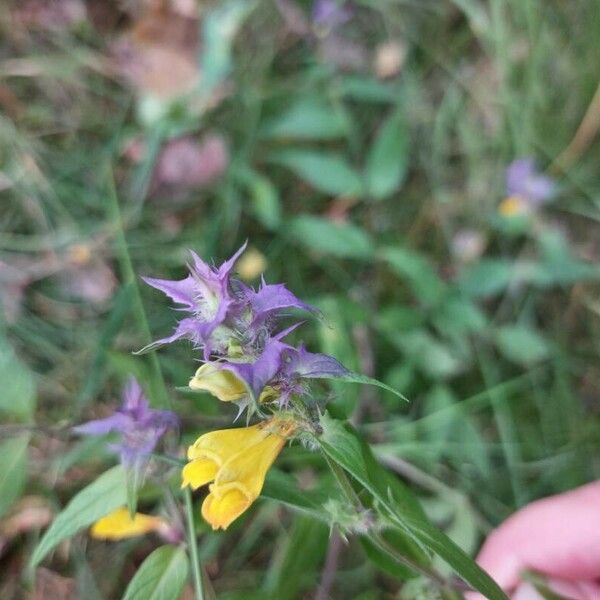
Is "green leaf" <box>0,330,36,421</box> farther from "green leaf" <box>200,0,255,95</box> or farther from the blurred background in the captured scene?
"green leaf" <box>200,0,255,95</box>

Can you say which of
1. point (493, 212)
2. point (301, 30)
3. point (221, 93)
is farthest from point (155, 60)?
point (493, 212)

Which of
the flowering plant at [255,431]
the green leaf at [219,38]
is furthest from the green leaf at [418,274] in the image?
the flowering plant at [255,431]

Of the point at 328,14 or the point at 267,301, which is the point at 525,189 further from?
the point at 267,301

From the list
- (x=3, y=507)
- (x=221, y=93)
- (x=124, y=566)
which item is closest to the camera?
(x=3, y=507)

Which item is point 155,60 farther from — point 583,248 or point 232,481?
point 232,481

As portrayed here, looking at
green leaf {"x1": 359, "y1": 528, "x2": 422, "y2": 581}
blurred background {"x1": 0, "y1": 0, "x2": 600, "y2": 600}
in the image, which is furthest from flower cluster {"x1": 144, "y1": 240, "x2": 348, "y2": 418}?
blurred background {"x1": 0, "y1": 0, "x2": 600, "y2": 600}
